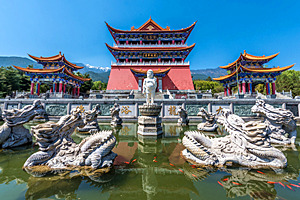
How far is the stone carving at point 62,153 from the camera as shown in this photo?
2367 mm

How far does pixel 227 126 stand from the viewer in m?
2.93

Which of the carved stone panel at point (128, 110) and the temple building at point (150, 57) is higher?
the temple building at point (150, 57)

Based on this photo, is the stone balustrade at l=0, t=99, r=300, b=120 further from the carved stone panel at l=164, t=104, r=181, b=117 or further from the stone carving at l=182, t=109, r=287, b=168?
the stone carving at l=182, t=109, r=287, b=168

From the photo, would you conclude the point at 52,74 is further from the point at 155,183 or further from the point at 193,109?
the point at 155,183

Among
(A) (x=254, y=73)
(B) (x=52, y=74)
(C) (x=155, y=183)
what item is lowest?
(C) (x=155, y=183)

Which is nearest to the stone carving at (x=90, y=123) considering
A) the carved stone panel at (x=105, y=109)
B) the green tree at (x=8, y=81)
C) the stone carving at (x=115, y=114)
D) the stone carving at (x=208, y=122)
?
the stone carving at (x=115, y=114)

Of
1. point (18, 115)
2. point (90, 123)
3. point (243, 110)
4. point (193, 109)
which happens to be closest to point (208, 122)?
point (193, 109)

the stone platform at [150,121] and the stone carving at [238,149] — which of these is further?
the stone platform at [150,121]

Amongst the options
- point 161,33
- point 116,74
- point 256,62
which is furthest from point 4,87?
point 256,62

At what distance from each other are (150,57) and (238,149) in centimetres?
2380

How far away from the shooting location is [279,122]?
12.3 ft

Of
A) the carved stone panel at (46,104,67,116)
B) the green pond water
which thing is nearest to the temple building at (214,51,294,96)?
the green pond water

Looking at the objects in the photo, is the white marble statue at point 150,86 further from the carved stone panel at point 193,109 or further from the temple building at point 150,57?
the temple building at point 150,57

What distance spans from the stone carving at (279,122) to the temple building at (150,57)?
18857 mm
